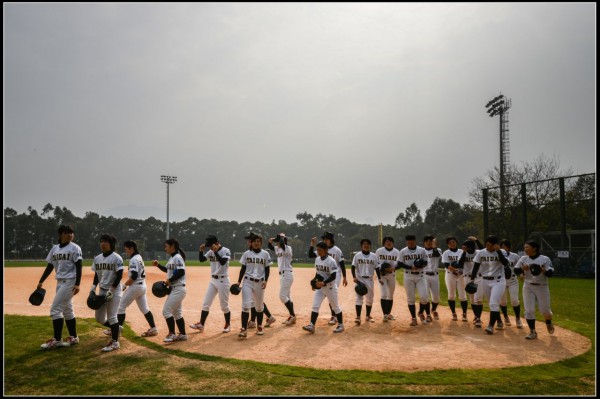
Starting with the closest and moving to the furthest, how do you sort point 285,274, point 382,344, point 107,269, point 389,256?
point 107,269 < point 382,344 < point 285,274 < point 389,256

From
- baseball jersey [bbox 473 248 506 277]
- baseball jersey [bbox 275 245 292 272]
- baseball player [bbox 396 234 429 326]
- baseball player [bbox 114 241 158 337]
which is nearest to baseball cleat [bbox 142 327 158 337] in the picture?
baseball player [bbox 114 241 158 337]

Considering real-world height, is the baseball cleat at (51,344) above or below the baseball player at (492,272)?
below

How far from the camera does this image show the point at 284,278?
36.6 ft

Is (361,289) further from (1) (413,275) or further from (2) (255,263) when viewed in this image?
(2) (255,263)

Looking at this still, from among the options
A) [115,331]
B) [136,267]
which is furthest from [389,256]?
[115,331]

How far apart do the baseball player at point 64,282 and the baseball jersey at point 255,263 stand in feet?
11.2

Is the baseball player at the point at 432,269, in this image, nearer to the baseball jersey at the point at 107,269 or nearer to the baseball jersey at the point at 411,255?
the baseball jersey at the point at 411,255

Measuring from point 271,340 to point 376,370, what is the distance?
2872 millimetres

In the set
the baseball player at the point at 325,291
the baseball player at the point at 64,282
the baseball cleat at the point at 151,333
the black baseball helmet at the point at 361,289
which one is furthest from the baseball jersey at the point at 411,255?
the baseball player at the point at 64,282

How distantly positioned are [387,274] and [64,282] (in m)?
7.62

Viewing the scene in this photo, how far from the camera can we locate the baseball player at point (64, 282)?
26.2 feet

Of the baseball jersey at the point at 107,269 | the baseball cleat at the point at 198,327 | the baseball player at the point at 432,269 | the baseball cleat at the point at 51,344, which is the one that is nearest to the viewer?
the baseball cleat at the point at 51,344

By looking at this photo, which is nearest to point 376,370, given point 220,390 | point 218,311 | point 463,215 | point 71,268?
point 220,390

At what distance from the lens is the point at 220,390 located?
583 centimetres
